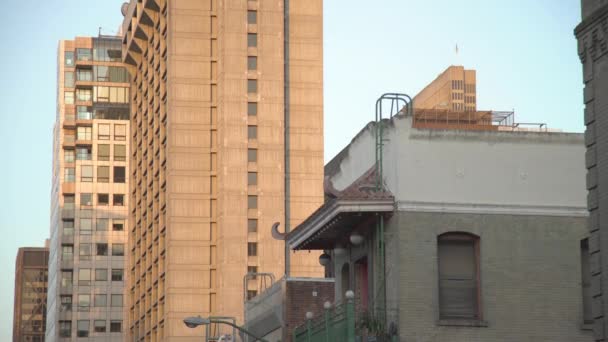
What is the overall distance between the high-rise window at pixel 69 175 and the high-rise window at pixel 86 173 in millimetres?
1460

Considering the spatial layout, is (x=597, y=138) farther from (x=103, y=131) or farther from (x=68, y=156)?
(x=68, y=156)

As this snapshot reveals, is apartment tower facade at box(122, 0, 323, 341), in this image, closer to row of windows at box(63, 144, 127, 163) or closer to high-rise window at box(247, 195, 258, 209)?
high-rise window at box(247, 195, 258, 209)

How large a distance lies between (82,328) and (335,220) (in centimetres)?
14365

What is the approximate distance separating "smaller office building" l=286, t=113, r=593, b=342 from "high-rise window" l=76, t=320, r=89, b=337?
472ft

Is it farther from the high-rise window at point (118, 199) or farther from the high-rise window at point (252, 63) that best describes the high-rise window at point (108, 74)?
the high-rise window at point (252, 63)

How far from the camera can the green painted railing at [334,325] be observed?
36.8m

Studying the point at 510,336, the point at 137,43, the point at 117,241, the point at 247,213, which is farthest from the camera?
the point at 117,241

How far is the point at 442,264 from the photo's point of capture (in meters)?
37.7

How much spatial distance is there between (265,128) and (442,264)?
254 ft

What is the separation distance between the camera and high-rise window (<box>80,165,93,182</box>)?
597 feet

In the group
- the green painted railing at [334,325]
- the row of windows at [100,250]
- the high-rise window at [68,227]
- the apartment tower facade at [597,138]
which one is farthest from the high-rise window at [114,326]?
the apartment tower facade at [597,138]

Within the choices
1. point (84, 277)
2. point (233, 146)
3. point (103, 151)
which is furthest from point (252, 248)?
point (103, 151)

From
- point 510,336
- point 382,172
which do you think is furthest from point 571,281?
point 382,172

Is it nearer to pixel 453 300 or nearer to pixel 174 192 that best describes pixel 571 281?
pixel 453 300
